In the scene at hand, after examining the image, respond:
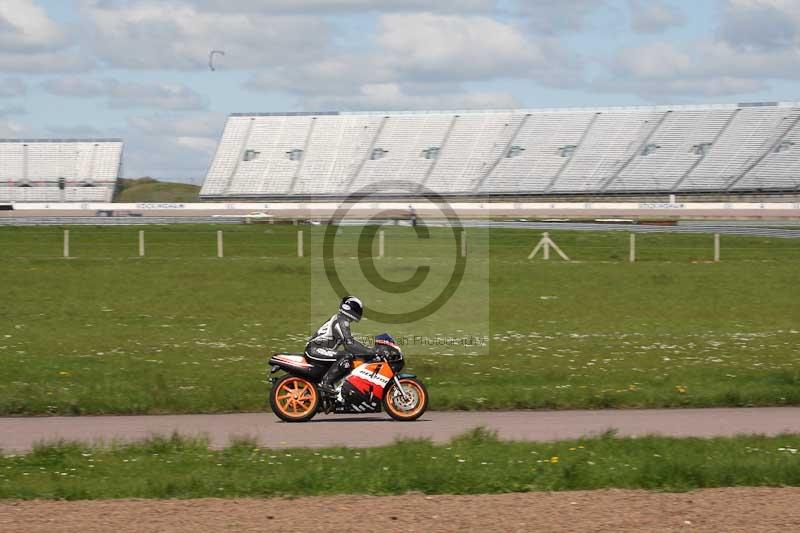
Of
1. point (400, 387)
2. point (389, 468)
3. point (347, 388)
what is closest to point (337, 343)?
point (347, 388)

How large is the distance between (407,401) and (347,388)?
802mm

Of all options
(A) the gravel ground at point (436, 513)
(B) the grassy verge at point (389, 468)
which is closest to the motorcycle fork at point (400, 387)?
(B) the grassy verge at point (389, 468)

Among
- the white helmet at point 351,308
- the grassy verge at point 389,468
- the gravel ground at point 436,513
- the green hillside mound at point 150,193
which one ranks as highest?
the green hillside mound at point 150,193

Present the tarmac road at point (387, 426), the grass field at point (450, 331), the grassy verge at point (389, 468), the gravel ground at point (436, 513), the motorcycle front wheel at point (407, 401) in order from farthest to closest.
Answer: the grass field at point (450, 331)
the motorcycle front wheel at point (407, 401)
the tarmac road at point (387, 426)
the grassy verge at point (389, 468)
the gravel ground at point (436, 513)

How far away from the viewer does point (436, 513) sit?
8.67 metres

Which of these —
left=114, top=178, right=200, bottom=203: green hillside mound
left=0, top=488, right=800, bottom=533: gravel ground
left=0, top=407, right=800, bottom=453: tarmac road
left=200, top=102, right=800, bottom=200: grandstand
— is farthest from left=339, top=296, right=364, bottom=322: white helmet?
left=114, top=178, right=200, bottom=203: green hillside mound

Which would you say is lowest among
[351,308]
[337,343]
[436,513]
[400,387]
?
[436,513]

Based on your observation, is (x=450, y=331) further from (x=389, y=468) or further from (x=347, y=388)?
(x=389, y=468)

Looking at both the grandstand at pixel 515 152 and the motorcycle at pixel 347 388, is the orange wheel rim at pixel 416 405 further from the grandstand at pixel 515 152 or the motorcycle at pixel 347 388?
the grandstand at pixel 515 152

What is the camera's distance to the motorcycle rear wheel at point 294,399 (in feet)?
43.9

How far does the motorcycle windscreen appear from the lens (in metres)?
13.3

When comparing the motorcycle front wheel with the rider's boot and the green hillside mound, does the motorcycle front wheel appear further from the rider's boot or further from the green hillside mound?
the green hillside mound

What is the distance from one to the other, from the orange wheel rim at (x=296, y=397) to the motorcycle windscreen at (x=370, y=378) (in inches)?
21.0

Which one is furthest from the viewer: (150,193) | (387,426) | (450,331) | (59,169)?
(59,169)
